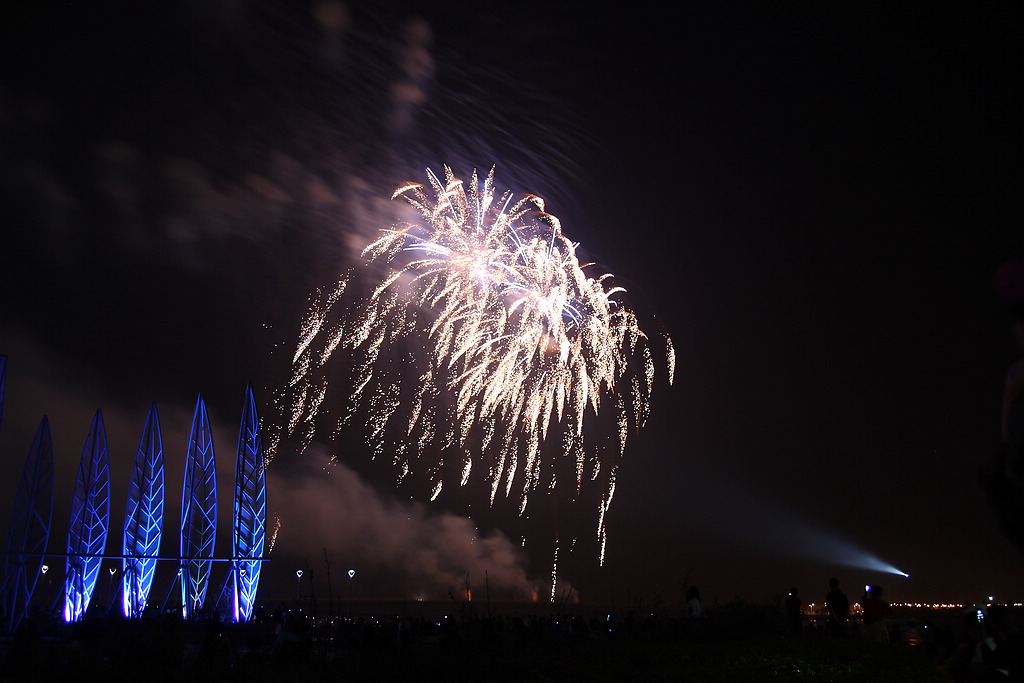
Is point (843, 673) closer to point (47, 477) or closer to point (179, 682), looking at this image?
point (179, 682)

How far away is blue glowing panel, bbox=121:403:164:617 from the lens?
126 ft

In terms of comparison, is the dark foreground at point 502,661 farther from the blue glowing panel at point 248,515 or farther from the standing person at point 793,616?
the blue glowing panel at point 248,515

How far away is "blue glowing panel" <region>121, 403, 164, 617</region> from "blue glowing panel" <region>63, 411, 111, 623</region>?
175cm

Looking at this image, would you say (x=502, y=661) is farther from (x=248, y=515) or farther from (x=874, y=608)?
(x=248, y=515)

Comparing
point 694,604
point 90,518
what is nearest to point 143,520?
point 90,518

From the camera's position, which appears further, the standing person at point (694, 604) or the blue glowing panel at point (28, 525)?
the blue glowing panel at point (28, 525)

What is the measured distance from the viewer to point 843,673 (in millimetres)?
10023

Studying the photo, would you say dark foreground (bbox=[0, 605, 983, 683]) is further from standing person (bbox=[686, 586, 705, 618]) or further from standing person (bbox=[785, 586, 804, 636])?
standing person (bbox=[785, 586, 804, 636])

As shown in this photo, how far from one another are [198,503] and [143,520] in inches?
143

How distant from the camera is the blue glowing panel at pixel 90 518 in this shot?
127ft

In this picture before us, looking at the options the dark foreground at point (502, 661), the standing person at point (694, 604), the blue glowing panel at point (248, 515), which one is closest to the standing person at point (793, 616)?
the standing person at point (694, 604)

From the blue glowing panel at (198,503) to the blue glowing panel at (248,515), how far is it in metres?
1.27

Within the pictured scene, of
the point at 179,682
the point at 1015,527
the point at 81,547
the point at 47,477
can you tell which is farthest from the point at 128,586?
the point at 1015,527

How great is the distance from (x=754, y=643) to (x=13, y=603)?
119 ft
